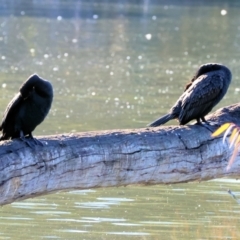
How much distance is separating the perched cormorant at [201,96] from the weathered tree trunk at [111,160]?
540mm

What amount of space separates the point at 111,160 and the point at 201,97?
1491 mm

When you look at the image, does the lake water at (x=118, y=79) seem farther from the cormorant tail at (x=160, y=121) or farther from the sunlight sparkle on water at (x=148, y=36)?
the cormorant tail at (x=160, y=121)

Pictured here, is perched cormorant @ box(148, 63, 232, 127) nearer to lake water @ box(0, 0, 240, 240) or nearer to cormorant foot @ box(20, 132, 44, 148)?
lake water @ box(0, 0, 240, 240)

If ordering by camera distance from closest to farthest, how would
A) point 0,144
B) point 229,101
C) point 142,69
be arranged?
point 0,144 < point 229,101 < point 142,69

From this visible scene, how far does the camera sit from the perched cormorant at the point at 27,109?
564cm

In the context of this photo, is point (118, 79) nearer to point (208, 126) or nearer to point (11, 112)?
point (208, 126)

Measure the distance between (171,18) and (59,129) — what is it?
21.5m

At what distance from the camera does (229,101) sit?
45.2 ft

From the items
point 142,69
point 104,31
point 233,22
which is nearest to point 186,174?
point 142,69

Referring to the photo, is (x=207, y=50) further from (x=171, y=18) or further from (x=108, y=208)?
(x=108, y=208)

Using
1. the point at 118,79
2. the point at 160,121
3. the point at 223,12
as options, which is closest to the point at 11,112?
the point at 160,121

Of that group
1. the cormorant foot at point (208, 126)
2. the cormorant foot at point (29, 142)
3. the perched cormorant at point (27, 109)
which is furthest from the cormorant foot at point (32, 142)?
the cormorant foot at point (208, 126)

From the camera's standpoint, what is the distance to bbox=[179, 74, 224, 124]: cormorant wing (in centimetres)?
653

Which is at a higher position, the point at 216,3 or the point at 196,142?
the point at 196,142
